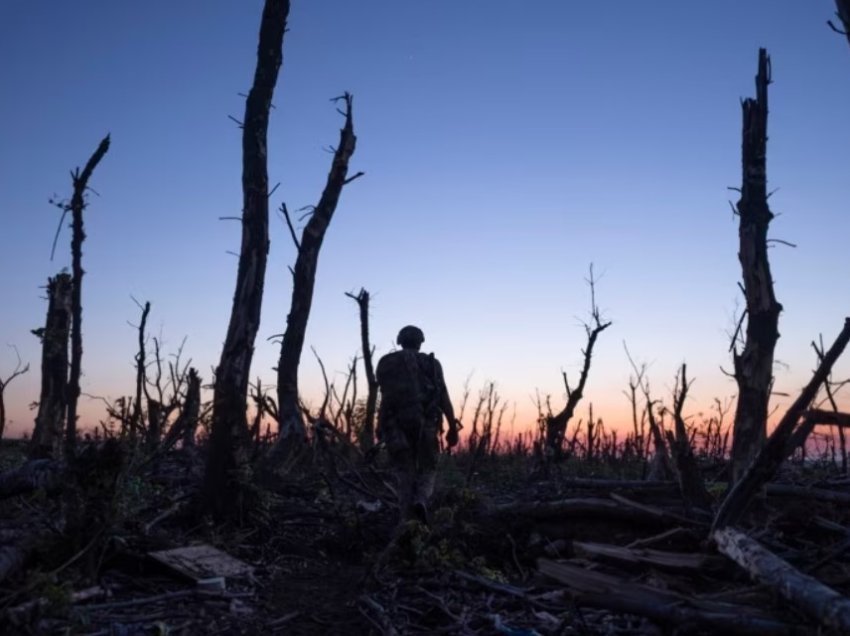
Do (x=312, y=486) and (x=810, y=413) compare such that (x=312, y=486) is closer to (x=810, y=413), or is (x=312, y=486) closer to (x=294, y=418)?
(x=294, y=418)

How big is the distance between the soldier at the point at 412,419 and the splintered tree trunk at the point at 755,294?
430 cm

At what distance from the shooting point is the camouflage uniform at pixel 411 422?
8367 mm

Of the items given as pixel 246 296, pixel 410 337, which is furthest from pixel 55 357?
pixel 410 337

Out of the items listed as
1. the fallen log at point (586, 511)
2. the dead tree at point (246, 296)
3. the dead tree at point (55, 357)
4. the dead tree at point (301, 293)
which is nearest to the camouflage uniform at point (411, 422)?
the fallen log at point (586, 511)

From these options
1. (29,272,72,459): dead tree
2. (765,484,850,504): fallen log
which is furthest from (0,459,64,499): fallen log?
(29,272,72,459): dead tree

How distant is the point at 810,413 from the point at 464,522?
3.87 metres

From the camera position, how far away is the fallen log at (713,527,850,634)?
14.5ft

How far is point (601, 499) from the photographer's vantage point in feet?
29.1

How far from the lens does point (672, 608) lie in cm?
505

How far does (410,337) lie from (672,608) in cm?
450

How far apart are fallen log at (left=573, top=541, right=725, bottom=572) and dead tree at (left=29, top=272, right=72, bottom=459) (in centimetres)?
1785

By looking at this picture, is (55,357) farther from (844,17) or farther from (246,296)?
(844,17)

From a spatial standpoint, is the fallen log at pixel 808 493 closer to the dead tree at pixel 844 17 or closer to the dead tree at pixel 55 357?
the dead tree at pixel 844 17

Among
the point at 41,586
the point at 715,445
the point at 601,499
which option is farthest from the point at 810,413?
the point at 715,445
